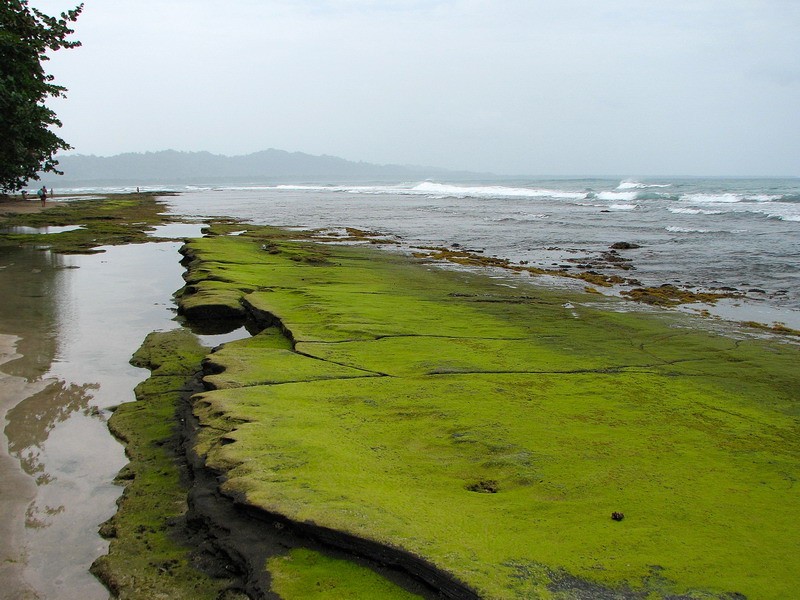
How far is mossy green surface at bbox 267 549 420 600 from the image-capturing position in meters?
3.23

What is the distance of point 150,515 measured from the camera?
13.8 feet

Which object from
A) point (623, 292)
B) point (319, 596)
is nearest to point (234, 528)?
point (319, 596)

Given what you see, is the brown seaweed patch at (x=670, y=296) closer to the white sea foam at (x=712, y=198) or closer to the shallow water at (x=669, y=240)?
the shallow water at (x=669, y=240)

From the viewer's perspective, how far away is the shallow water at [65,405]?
390 cm

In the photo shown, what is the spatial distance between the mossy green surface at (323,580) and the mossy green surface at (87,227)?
16.6 m

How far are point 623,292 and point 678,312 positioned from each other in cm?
239

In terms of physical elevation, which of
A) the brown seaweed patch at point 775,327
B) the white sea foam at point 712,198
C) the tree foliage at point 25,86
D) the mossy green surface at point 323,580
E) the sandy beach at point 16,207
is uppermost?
the tree foliage at point 25,86

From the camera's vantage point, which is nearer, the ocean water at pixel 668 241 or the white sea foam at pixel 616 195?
the ocean water at pixel 668 241

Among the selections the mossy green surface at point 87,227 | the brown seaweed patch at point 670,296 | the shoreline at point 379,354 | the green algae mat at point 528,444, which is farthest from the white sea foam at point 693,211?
the green algae mat at point 528,444

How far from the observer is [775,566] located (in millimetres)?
3430

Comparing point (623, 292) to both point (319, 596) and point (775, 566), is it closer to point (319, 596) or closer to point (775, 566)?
point (775, 566)

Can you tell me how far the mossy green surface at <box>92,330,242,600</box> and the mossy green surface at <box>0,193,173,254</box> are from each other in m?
13.5

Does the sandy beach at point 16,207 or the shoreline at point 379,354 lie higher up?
the sandy beach at point 16,207

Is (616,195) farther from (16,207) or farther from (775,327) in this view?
(775,327)
